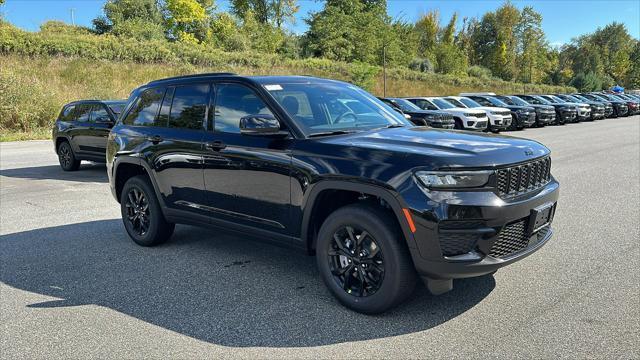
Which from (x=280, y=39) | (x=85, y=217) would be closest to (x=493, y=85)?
(x=280, y=39)

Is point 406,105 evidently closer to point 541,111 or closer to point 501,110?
point 501,110

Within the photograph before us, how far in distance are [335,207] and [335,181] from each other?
395 millimetres

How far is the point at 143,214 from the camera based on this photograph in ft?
18.0

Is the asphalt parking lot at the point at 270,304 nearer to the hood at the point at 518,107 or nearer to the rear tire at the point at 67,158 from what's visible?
the rear tire at the point at 67,158

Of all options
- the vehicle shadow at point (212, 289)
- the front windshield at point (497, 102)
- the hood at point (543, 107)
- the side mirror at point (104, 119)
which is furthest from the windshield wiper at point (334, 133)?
the hood at point (543, 107)

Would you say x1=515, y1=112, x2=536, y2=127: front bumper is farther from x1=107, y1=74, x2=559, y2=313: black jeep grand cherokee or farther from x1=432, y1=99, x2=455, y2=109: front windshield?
x1=107, y1=74, x2=559, y2=313: black jeep grand cherokee

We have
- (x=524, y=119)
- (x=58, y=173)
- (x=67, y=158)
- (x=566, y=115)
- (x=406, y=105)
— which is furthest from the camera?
(x=566, y=115)

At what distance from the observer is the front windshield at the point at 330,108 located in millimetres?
4145

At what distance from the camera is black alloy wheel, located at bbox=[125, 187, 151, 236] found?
5449 millimetres

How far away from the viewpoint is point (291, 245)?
4027 millimetres

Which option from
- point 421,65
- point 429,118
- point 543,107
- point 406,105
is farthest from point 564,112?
point 421,65

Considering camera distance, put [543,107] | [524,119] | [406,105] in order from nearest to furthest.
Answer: [406,105]
[524,119]
[543,107]

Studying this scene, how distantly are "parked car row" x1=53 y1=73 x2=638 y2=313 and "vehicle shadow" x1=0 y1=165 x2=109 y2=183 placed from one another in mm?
5462

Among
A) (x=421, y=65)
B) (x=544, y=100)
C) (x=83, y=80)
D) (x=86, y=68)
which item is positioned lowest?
(x=544, y=100)
